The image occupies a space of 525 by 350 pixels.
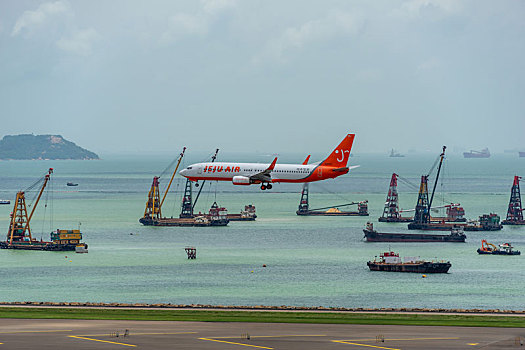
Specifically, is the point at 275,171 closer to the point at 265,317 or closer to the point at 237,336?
the point at 265,317

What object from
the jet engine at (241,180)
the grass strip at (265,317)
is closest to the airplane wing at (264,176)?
the jet engine at (241,180)

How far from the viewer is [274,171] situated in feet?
483

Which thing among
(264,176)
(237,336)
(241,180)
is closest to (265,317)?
(237,336)

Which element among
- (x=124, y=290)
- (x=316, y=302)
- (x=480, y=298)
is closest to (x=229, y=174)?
(x=316, y=302)

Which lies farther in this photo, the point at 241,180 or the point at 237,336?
the point at 241,180

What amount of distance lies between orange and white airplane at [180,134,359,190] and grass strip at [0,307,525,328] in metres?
34.6

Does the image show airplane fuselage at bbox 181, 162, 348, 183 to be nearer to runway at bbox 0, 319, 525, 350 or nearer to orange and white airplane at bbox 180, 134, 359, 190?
orange and white airplane at bbox 180, 134, 359, 190

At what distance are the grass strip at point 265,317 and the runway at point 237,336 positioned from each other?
3.62m

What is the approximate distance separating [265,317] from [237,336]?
16381 millimetres

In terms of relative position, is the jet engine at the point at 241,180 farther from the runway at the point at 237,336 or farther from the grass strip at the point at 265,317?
the runway at the point at 237,336

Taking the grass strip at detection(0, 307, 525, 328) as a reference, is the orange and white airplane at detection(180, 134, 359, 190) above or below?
above

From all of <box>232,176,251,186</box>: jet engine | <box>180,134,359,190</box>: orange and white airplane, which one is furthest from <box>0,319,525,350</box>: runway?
<box>232,176,251,186</box>: jet engine

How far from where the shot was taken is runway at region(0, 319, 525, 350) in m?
88.6

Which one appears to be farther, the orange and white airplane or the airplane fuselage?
the orange and white airplane
